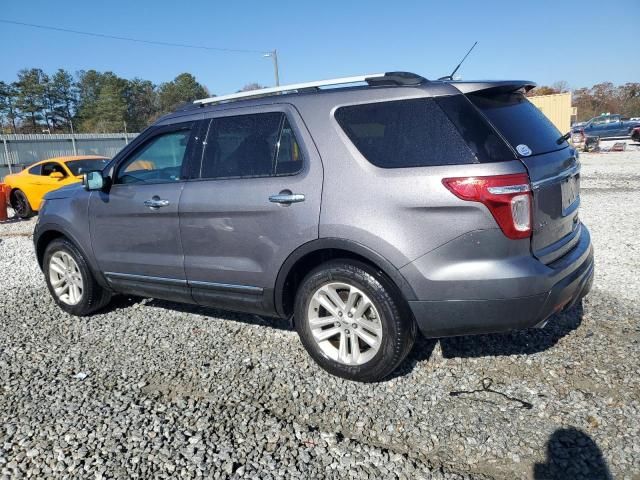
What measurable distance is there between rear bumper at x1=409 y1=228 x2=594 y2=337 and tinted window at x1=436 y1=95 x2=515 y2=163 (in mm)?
680

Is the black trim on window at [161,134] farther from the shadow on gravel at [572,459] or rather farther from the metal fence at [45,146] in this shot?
the metal fence at [45,146]

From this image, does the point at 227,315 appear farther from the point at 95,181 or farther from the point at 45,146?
the point at 45,146

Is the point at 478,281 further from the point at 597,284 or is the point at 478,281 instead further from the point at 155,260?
the point at 597,284

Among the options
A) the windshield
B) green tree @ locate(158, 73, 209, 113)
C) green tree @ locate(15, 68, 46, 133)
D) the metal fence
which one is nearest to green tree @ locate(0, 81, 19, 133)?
green tree @ locate(15, 68, 46, 133)

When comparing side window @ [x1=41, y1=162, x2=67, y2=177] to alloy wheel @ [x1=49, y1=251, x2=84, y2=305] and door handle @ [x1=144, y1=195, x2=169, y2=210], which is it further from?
door handle @ [x1=144, y1=195, x2=169, y2=210]

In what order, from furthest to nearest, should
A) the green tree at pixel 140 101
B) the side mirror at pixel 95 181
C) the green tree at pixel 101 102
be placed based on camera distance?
the green tree at pixel 140 101
the green tree at pixel 101 102
the side mirror at pixel 95 181

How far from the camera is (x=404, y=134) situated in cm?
294

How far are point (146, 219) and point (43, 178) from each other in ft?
30.0

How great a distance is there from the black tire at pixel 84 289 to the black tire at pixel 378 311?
2416mm

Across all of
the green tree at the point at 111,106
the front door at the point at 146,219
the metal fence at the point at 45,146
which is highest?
the green tree at the point at 111,106

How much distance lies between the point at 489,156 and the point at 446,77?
0.93 metres

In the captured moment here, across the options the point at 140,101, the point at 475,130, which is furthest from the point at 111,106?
the point at 475,130

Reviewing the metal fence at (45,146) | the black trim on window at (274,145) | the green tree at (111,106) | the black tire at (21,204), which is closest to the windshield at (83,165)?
the black tire at (21,204)

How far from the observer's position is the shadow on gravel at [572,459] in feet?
7.54
